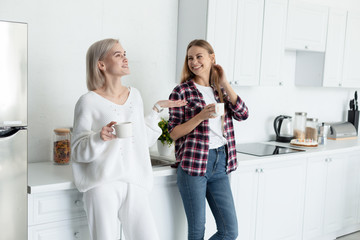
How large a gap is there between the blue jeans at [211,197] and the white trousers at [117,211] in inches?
14.0

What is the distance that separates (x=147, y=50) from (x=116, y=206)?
131 cm

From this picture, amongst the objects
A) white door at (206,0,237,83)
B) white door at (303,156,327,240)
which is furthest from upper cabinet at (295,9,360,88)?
white door at (206,0,237,83)

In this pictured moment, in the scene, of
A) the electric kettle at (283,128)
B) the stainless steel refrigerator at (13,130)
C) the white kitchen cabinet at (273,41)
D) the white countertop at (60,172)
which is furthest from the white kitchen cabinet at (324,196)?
the stainless steel refrigerator at (13,130)

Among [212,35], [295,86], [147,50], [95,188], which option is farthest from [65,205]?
[295,86]

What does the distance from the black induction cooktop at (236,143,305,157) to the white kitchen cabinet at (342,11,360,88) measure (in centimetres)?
107

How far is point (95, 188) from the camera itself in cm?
196

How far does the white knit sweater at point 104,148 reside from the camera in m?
1.95

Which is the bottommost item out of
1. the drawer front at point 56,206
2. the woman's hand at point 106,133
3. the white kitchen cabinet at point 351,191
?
the white kitchen cabinet at point 351,191

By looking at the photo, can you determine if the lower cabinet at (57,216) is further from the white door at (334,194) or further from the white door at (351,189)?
the white door at (351,189)

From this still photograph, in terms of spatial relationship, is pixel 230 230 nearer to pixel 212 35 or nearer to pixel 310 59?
pixel 212 35

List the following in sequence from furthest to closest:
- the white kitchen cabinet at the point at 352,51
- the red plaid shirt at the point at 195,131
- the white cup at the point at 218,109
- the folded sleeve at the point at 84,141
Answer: the white kitchen cabinet at the point at 352,51 → the red plaid shirt at the point at 195,131 → the white cup at the point at 218,109 → the folded sleeve at the point at 84,141

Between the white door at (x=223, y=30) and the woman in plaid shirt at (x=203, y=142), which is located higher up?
the white door at (x=223, y=30)

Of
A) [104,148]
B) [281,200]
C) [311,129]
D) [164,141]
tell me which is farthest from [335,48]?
[104,148]

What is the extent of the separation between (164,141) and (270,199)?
0.89 m
